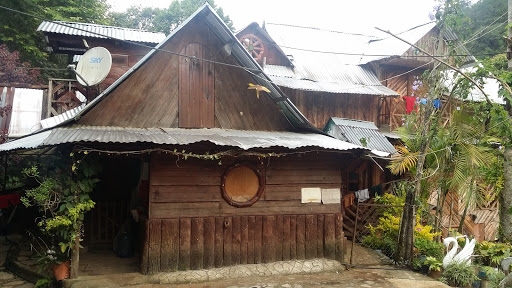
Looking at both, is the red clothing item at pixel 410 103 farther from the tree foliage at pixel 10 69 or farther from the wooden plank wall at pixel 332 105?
the tree foliage at pixel 10 69

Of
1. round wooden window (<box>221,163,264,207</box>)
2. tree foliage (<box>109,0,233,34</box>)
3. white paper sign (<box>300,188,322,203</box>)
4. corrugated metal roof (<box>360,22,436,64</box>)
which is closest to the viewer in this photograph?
round wooden window (<box>221,163,264,207</box>)

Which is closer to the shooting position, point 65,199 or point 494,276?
point 65,199

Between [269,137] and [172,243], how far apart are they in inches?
121

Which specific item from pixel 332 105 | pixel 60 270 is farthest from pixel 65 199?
pixel 332 105

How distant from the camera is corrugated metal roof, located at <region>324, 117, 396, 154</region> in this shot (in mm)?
14250

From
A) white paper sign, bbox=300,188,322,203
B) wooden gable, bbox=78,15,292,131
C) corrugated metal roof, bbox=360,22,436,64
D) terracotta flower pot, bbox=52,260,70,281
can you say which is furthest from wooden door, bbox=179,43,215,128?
corrugated metal roof, bbox=360,22,436,64

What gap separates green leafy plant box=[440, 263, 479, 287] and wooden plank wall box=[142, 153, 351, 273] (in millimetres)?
2355

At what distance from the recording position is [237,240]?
810 cm

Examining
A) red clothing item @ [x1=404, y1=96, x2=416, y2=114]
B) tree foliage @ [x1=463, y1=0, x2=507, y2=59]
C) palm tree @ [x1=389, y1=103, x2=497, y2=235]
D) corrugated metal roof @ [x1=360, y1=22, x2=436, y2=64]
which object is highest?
tree foliage @ [x1=463, y1=0, x2=507, y2=59]

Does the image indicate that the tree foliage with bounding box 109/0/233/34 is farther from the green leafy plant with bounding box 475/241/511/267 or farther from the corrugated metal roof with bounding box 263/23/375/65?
the green leafy plant with bounding box 475/241/511/267

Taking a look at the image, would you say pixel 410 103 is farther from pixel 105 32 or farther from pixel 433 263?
pixel 105 32

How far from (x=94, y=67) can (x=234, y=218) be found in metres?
5.06

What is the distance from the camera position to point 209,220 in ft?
25.9

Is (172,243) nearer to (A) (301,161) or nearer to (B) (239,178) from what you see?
(B) (239,178)
